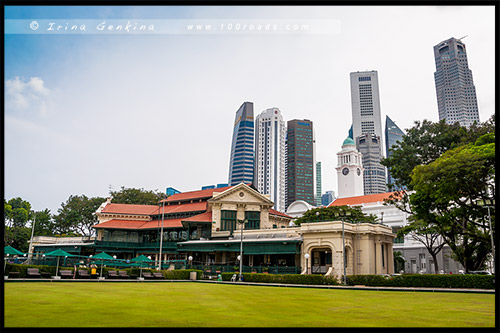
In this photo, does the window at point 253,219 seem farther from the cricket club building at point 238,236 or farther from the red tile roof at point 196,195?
the red tile roof at point 196,195

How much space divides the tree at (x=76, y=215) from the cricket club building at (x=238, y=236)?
17514mm

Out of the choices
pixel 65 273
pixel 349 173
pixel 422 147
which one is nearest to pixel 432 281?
pixel 422 147

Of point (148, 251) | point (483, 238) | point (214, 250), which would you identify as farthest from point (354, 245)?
point (148, 251)

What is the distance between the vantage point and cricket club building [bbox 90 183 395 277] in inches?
1634

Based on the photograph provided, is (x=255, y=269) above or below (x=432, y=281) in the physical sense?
below

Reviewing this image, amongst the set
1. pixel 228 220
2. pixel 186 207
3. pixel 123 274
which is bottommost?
pixel 123 274

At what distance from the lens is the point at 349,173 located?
145750 millimetres

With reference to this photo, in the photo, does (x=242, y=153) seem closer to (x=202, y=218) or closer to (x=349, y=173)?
(x=349, y=173)

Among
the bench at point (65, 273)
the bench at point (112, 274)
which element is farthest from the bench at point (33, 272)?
the bench at point (112, 274)

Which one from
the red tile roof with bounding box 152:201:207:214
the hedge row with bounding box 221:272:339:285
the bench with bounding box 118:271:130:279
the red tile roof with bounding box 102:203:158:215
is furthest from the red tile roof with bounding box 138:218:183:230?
the hedge row with bounding box 221:272:339:285

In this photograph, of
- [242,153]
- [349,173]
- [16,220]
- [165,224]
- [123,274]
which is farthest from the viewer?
[242,153]

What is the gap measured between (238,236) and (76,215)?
132 feet

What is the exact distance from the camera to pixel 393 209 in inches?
2960

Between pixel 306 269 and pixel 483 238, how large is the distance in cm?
1555
